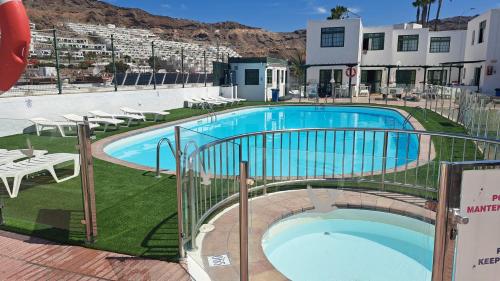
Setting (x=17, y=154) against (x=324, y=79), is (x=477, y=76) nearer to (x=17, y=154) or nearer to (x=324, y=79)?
(x=324, y=79)

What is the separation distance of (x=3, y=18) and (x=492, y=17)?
96.6 feet

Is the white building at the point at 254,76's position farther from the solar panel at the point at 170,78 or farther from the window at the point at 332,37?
the window at the point at 332,37

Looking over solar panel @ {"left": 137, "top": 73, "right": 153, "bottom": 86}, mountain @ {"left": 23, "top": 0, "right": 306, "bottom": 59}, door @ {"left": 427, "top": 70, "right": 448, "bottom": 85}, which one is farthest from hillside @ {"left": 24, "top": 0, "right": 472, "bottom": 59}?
solar panel @ {"left": 137, "top": 73, "right": 153, "bottom": 86}

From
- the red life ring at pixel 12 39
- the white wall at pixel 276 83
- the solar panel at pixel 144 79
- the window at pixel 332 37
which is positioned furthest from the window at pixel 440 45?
the red life ring at pixel 12 39

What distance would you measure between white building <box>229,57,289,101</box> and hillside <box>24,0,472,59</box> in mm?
80100

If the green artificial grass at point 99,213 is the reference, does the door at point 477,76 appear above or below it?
above

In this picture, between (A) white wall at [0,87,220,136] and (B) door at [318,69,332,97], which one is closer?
(A) white wall at [0,87,220,136]

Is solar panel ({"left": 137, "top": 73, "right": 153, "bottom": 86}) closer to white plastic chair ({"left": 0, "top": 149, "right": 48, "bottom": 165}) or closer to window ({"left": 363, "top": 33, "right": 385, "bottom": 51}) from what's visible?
white plastic chair ({"left": 0, "top": 149, "right": 48, "bottom": 165})

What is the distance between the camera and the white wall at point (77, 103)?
414 inches

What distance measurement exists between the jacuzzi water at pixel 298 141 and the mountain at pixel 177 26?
85.4 meters

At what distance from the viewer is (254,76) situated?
23.9 meters

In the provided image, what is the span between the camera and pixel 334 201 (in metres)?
4.34

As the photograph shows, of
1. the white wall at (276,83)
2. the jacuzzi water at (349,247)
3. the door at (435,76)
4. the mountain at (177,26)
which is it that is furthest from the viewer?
the mountain at (177,26)

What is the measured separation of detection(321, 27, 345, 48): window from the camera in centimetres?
2867
